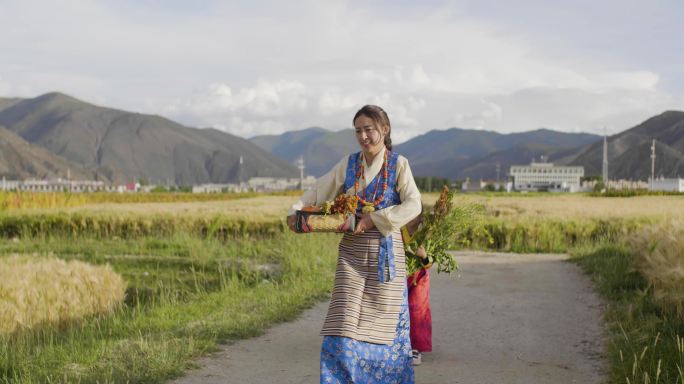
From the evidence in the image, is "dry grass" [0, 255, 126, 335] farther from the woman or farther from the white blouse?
the woman

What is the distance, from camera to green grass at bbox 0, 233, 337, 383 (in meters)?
6.23

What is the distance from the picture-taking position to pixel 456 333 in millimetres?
8289

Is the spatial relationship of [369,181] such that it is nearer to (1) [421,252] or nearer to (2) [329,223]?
(2) [329,223]

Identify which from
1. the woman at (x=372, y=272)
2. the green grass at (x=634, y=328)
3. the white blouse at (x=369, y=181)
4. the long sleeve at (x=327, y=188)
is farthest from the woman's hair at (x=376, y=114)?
the green grass at (x=634, y=328)

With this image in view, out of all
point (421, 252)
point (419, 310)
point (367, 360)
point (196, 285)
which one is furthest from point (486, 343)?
point (196, 285)

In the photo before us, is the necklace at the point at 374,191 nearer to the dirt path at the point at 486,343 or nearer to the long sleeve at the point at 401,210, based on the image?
the long sleeve at the point at 401,210

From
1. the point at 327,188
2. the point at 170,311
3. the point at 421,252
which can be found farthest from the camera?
the point at 170,311

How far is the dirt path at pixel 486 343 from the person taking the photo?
6336 millimetres

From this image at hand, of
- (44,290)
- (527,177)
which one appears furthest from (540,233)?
(527,177)

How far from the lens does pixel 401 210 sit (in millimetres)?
4938

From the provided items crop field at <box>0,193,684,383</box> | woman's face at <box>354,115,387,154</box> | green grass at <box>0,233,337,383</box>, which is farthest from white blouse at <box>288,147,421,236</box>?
green grass at <box>0,233,337,383</box>

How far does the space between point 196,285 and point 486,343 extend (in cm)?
433

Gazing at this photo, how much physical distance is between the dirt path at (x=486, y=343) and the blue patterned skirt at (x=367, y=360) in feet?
3.74

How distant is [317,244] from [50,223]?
11.2 meters
